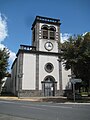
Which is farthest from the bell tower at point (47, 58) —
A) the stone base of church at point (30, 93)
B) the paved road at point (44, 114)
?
the paved road at point (44, 114)

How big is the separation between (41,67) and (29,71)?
249cm

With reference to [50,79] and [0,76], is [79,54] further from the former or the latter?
[0,76]

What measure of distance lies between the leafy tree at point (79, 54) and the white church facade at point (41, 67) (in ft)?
28.2

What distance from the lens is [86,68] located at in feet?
74.9

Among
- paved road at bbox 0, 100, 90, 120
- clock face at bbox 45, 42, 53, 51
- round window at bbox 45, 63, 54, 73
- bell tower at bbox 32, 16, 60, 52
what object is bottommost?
paved road at bbox 0, 100, 90, 120

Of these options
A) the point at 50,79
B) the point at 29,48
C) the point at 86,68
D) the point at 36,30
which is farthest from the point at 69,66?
the point at 36,30

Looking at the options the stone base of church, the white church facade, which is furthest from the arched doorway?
the stone base of church

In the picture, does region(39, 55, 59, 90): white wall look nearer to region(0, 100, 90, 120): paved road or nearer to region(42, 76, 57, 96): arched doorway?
region(42, 76, 57, 96): arched doorway

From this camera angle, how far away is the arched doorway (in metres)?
32.5

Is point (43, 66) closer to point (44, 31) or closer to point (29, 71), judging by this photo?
point (29, 71)

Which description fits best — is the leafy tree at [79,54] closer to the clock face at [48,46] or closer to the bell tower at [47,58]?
the bell tower at [47,58]

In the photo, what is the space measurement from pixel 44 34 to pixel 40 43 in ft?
8.08

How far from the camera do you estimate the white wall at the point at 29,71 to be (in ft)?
A: 102

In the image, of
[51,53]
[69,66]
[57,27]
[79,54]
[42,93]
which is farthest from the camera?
[57,27]
